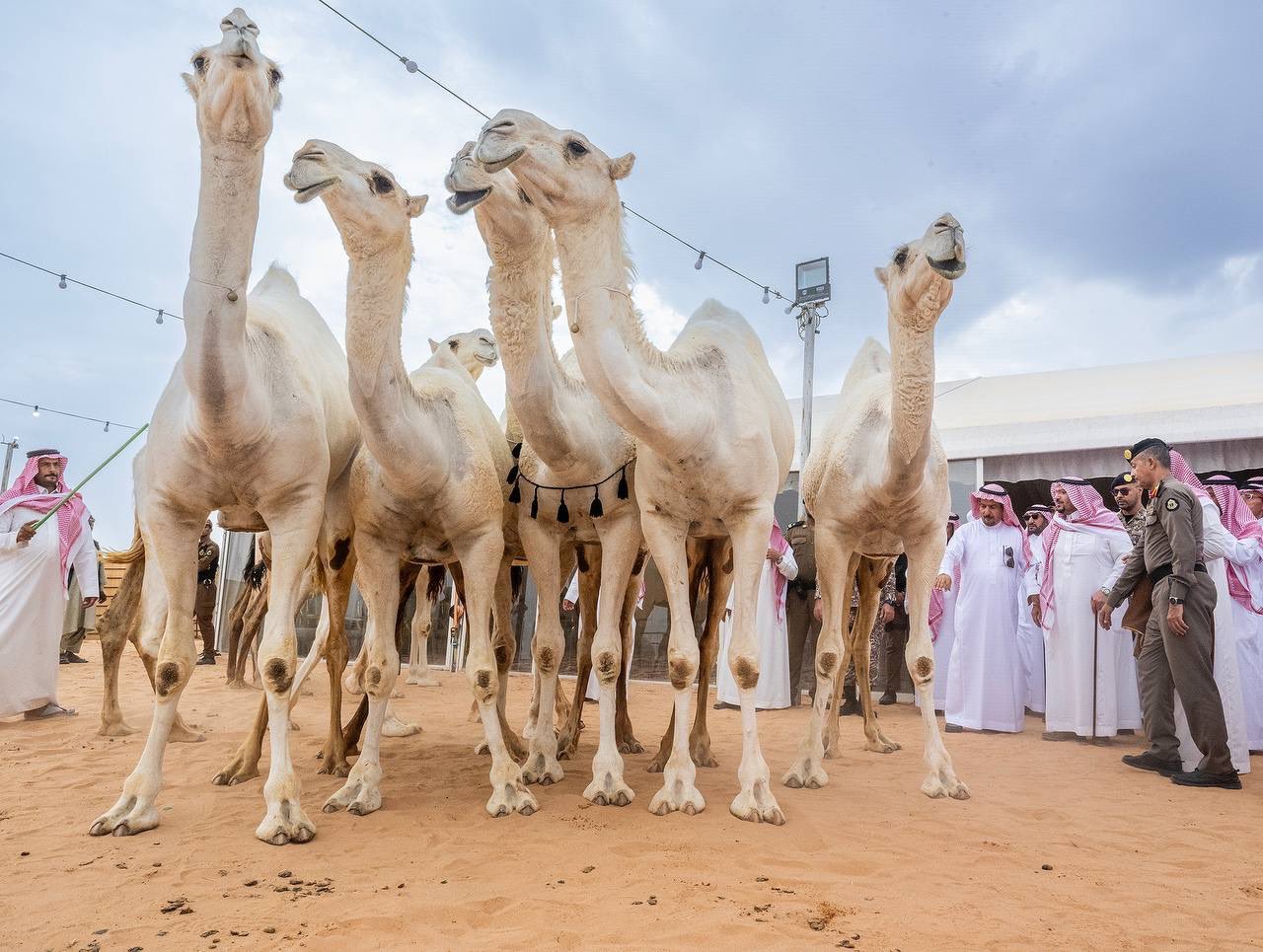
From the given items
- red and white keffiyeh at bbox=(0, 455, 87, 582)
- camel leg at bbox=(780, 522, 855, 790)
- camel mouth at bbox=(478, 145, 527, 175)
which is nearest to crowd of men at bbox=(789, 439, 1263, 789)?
camel leg at bbox=(780, 522, 855, 790)

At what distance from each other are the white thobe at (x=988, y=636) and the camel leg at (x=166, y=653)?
20.9ft

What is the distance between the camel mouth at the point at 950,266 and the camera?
12.2 feet

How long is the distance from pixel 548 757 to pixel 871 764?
236cm

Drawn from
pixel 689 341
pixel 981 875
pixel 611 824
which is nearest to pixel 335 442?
pixel 689 341

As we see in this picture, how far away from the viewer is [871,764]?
5938 mm

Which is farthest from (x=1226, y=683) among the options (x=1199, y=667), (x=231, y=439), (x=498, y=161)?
(x=231, y=439)

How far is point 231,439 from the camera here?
363cm

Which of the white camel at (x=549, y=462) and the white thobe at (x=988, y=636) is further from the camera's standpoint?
the white thobe at (x=988, y=636)

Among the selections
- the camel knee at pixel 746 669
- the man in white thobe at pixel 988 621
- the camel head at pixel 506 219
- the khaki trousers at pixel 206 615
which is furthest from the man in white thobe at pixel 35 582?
the man in white thobe at pixel 988 621

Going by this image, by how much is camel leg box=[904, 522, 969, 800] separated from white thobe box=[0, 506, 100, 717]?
704 cm

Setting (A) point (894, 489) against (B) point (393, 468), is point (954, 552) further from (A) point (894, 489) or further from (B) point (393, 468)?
(B) point (393, 468)

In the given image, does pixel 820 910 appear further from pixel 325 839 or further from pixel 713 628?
pixel 713 628

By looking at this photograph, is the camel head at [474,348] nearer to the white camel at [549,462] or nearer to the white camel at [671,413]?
the white camel at [549,462]

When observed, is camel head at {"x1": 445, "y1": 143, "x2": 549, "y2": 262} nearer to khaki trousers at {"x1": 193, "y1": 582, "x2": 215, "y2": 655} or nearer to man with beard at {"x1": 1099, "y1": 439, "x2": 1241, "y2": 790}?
man with beard at {"x1": 1099, "y1": 439, "x2": 1241, "y2": 790}
